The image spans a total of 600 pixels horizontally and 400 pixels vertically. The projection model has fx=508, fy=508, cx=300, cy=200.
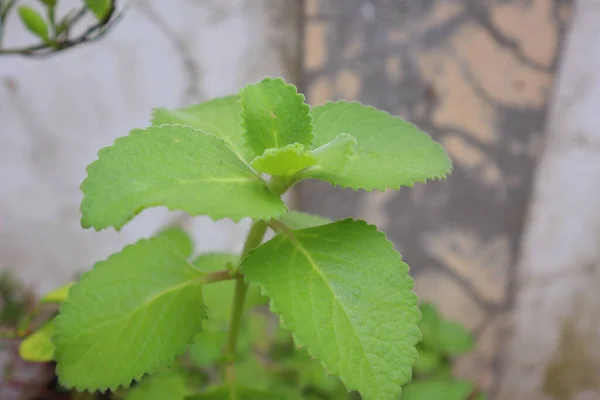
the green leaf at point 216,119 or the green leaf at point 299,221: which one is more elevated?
the green leaf at point 216,119

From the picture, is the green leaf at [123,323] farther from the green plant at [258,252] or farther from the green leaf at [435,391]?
the green leaf at [435,391]

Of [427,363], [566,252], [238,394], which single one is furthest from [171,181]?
[566,252]

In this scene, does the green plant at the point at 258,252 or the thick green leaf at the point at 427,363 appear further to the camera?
the thick green leaf at the point at 427,363

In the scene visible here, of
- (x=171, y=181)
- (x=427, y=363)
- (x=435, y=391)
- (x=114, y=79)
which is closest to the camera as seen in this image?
(x=171, y=181)

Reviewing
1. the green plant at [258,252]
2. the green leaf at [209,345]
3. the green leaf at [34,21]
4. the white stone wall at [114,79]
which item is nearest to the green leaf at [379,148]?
the green plant at [258,252]

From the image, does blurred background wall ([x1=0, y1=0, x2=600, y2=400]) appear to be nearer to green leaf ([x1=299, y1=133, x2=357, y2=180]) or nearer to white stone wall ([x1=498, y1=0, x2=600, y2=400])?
white stone wall ([x1=498, y1=0, x2=600, y2=400])

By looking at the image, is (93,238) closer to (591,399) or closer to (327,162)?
(327,162)

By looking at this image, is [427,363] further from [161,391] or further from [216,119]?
[216,119]
